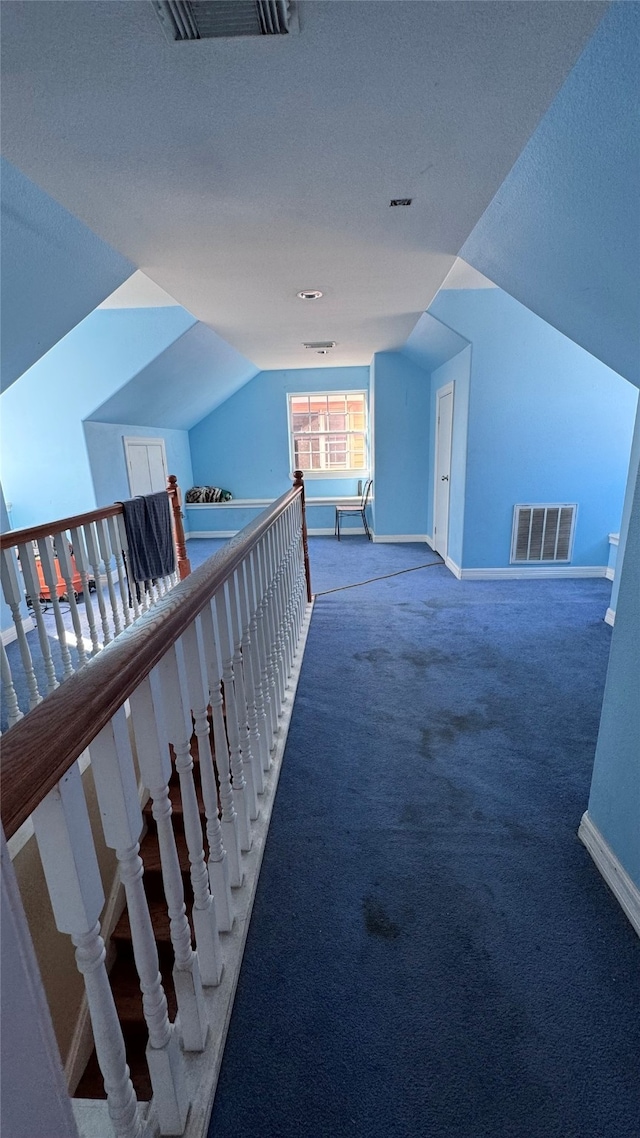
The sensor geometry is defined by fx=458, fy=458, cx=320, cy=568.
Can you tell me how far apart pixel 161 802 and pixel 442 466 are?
4.79m

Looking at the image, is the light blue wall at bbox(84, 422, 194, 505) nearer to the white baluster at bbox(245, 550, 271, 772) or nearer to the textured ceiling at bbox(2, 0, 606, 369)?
the textured ceiling at bbox(2, 0, 606, 369)

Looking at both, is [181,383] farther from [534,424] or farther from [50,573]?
[534,424]

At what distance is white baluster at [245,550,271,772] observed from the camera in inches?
58.6

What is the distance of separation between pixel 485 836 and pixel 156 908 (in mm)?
1150

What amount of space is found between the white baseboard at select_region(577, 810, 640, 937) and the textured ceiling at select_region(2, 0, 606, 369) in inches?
83.4

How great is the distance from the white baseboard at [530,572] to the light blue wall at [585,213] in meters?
2.26

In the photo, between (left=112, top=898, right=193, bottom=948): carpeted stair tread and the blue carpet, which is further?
(left=112, top=898, right=193, bottom=948): carpeted stair tread

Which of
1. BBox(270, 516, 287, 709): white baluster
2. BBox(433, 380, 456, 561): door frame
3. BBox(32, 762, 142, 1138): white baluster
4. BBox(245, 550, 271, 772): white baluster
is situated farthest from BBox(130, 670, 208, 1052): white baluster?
BBox(433, 380, 456, 561): door frame

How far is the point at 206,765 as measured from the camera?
102 cm

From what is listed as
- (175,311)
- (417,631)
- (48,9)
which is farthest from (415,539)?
(48,9)

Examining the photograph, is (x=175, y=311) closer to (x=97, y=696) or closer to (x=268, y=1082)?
(x=97, y=696)

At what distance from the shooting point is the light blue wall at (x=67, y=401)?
12.8 ft

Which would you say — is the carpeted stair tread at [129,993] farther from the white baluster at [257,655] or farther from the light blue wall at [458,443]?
the light blue wall at [458,443]

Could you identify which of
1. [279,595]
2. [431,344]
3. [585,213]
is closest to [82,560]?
[279,595]
